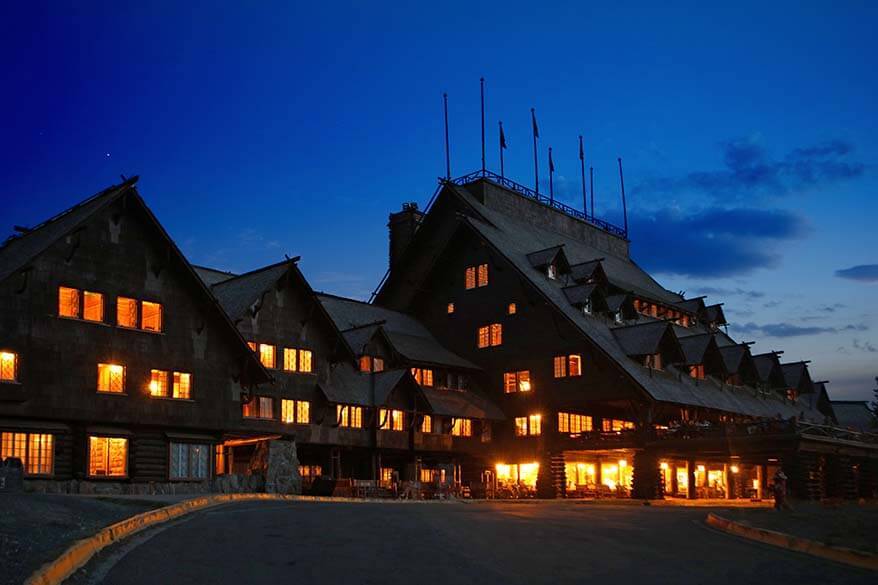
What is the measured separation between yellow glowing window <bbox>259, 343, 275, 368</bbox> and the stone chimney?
85.3 ft

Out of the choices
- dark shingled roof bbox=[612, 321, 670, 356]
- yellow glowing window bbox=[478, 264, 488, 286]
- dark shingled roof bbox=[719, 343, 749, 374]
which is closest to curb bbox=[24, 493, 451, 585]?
dark shingled roof bbox=[612, 321, 670, 356]

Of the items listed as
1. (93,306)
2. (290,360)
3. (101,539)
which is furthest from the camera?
(290,360)

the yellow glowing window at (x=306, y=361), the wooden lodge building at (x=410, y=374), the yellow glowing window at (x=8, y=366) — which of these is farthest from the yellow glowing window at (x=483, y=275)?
the yellow glowing window at (x=8, y=366)

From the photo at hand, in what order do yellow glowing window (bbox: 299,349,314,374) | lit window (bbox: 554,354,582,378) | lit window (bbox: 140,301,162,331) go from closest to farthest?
1. lit window (bbox: 140,301,162,331)
2. yellow glowing window (bbox: 299,349,314,374)
3. lit window (bbox: 554,354,582,378)

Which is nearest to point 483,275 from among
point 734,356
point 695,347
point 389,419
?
point 389,419

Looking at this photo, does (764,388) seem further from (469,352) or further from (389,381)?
(389,381)

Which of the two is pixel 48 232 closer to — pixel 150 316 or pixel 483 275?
pixel 150 316

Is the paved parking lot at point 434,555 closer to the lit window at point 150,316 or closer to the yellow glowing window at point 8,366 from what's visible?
the yellow glowing window at point 8,366

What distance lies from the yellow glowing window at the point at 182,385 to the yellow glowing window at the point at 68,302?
5493 mm

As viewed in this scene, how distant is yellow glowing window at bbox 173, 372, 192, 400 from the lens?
44.8 m

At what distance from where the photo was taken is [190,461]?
149 feet

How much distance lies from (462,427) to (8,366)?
30.3m

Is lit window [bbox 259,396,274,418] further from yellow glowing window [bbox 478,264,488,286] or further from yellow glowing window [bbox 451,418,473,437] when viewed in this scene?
yellow glowing window [bbox 478,264,488,286]

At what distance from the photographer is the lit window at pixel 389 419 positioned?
5712 centimetres
